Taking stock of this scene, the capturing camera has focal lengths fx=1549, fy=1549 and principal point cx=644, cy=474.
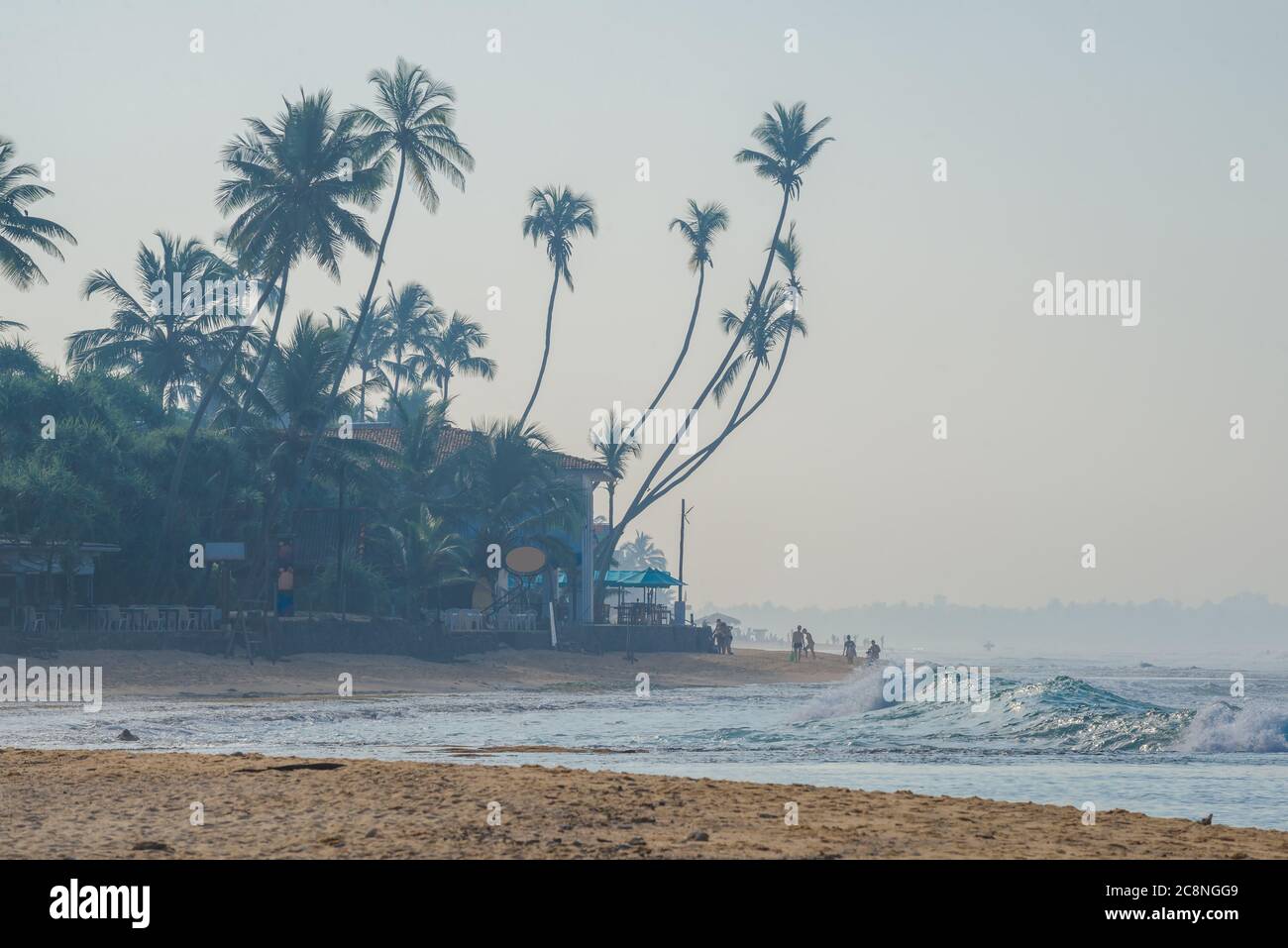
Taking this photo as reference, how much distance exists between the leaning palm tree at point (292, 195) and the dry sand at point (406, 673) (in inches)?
390

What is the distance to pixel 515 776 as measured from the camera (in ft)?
44.3

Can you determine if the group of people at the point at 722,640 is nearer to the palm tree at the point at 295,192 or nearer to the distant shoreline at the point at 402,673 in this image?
the distant shoreline at the point at 402,673

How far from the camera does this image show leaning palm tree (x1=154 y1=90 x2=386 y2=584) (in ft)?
148

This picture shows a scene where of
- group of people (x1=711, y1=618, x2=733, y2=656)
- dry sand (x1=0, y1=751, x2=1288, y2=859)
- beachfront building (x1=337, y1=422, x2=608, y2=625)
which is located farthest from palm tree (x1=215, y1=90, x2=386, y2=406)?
dry sand (x1=0, y1=751, x2=1288, y2=859)

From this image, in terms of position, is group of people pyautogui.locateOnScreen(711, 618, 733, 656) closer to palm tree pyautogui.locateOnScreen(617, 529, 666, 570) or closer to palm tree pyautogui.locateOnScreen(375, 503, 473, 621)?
palm tree pyautogui.locateOnScreen(375, 503, 473, 621)

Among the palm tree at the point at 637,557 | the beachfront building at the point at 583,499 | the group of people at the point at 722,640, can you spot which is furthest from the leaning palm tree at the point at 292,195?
the palm tree at the point at 637,557

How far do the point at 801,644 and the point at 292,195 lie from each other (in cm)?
3079

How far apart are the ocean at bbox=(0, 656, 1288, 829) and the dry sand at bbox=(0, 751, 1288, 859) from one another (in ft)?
7.85

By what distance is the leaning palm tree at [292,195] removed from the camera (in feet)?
148

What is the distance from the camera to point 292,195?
45188 millimetres

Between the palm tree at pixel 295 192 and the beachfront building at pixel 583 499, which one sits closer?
the palm tree at pixel 295 192

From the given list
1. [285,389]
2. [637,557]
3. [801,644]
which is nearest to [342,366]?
[285,389]

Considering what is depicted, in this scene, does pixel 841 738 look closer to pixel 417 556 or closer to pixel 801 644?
pixel 417 556
